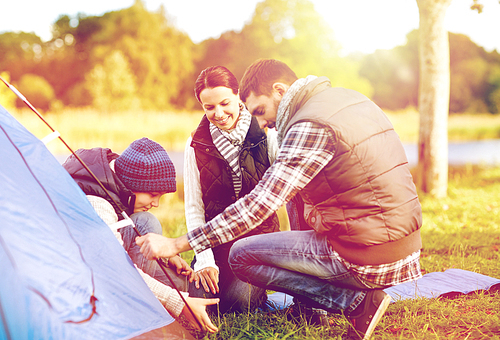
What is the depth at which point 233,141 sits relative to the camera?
2703 mm

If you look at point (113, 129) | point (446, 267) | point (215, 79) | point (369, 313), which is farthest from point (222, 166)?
point (113, 129)

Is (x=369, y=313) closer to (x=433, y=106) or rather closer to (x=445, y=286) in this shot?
(x=445, y=286)

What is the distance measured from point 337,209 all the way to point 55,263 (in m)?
1.18

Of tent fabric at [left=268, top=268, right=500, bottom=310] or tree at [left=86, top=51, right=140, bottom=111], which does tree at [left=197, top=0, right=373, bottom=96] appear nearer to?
tree at [left=86, top=51, right=140, bottom=111]

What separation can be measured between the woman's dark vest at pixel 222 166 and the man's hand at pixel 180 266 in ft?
1.44

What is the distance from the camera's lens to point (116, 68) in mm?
24531

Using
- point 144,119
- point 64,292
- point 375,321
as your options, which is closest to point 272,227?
point 375,321

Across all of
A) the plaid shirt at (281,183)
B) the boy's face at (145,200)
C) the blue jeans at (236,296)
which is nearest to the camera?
the plaid shirt at (281,183)

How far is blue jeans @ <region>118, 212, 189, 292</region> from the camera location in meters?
2.35

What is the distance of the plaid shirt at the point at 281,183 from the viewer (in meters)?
1.76

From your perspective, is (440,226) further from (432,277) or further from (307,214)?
(307,214)

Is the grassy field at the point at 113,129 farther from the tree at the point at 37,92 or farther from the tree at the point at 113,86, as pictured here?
the tree at the point at 37,92

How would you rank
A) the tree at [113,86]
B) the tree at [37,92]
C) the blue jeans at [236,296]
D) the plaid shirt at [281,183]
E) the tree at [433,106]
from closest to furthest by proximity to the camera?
the plaid shirt at [281,183] < the blue jeans at [236,296] < the tree at [433,106] < the tree at [113,86] < the tree at [37,92]

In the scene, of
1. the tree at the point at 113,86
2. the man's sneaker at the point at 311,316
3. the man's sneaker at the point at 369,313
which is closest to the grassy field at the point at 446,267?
the man's sneaker at the point at 311,316
